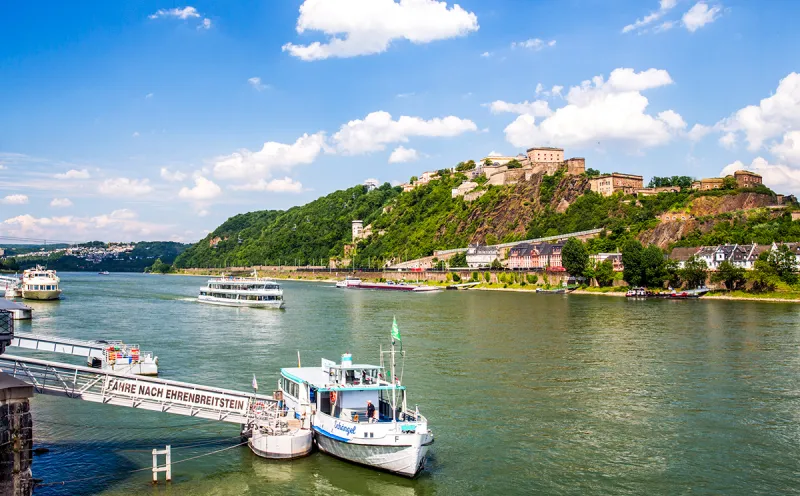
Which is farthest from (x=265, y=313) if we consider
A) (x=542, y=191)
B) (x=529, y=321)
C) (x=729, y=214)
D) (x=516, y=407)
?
(x=542, y=191)

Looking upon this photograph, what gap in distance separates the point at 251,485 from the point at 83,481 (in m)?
5.64

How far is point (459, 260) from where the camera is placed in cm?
17275

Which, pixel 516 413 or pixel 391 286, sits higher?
pixel 391 286

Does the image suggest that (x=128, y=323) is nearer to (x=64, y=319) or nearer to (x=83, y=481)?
(x=64, y=319)

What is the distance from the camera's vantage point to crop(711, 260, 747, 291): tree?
9869cm

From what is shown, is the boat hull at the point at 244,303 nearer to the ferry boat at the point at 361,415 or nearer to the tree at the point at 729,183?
the ferry boat at the point at 361,415

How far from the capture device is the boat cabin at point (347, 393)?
77.2ft

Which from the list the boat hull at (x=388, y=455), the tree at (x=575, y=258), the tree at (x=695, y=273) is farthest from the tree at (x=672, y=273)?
the boat hull at (x=388, y=455)

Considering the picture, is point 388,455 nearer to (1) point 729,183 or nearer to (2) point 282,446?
(2) point 282,446

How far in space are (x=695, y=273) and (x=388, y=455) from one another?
97.3 meters

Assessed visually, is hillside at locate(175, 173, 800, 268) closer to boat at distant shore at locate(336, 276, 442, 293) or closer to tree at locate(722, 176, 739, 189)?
tree at locate(722, 176, 739, 189)

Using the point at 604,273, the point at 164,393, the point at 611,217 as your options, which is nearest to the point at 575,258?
the point at 604,273

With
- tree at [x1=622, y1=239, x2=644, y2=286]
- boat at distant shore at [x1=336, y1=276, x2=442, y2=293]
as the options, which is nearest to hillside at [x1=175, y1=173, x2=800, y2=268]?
tree at [x1=622, y1=239, x2=644, y2=286]

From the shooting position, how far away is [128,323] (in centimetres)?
6575
